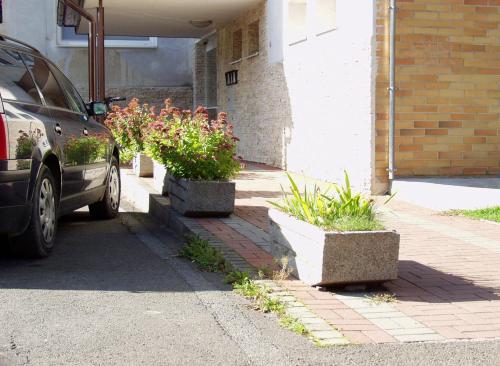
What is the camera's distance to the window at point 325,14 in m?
14.9

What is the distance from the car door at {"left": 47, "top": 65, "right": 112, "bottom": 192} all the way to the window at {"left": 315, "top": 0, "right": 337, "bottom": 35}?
6.24 metres

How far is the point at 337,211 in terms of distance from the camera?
19.9 feet

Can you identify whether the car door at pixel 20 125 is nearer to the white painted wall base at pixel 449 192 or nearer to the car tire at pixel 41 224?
the car tire at pixel 41 224

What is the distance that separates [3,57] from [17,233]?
1632 millimetres

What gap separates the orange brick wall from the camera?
11.8 meters

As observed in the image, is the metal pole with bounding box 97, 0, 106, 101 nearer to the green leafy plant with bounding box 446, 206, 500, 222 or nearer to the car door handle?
the green leafy plant with bounding box 446, 206, 500, 222

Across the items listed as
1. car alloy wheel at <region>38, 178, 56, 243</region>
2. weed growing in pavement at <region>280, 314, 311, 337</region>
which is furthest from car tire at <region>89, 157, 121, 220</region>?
weed growing in pavement at <region>280, 314, 311, 337</region>

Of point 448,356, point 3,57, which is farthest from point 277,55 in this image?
point 448,356

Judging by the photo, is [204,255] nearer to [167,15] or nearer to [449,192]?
[449,192]

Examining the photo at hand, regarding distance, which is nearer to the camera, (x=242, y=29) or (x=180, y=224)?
(x=180, y=224)

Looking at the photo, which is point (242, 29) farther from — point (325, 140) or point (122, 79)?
point (122, 79)

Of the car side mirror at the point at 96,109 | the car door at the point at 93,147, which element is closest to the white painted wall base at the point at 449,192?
the car door at the point at 93,147

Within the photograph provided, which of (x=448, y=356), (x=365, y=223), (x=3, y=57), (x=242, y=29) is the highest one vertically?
(x=242, y=29)

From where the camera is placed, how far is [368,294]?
579 centimetres
